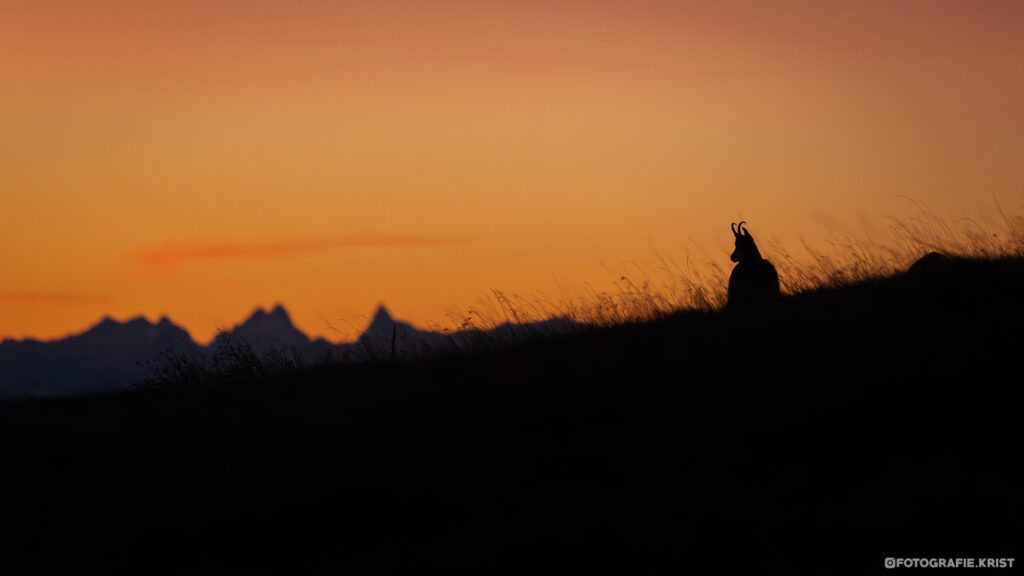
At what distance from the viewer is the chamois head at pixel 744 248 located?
46.2 ft

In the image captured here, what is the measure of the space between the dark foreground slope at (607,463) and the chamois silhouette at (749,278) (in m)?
1.92

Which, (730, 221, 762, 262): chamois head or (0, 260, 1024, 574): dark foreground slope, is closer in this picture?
(0, 260, 1024, 574): dark foreground slope

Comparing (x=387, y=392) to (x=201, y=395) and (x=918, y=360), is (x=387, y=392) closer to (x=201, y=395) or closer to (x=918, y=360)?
(x=201, y=395)

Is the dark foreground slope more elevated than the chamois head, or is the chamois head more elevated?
the chamois head

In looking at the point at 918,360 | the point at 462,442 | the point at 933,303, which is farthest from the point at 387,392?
the point at 933,303

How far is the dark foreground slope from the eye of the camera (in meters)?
5.76

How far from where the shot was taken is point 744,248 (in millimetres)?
14141

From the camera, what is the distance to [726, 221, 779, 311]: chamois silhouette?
12961mm

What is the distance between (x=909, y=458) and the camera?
665 cm

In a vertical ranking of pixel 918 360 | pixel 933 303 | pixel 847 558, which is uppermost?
pixel 933 303

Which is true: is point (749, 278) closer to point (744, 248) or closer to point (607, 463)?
point (744, 248)

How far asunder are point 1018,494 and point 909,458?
878 mm

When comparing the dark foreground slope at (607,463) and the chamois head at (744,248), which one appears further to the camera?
the chamois head at (744,248)

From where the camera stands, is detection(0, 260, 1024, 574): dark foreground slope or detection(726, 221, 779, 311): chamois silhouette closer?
detection(0, 260, 1024, 574): dark foreground slope
